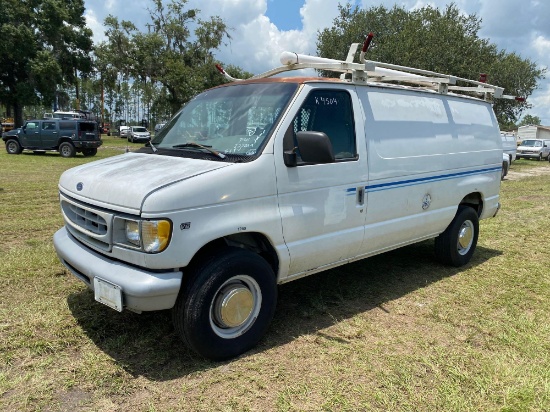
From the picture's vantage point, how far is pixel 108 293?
116 inches

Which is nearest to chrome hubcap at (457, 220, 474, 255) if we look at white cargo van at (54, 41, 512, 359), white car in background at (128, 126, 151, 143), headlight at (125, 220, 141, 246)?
white cargo van at (54, 41, 512, 359)

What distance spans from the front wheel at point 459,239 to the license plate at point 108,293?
4.06m

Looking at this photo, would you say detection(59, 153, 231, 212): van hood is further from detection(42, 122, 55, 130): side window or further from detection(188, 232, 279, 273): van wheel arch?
detection(42, 122, 55, 130): side window

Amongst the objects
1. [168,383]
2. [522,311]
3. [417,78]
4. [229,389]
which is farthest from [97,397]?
[417,78]

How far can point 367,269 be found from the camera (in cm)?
548

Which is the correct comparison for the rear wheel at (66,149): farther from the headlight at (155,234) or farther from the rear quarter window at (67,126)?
the headlight at (155,234)

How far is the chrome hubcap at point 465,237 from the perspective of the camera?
5621 millimetres

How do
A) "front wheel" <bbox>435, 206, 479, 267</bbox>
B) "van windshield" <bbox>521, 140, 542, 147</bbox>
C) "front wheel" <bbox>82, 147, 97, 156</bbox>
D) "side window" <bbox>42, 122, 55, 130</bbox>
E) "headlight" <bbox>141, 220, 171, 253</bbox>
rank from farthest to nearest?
"van windshield" <bbox>521, 140, 542, 147</bbox>
"front wheel" <bbox>82, 147, 97, 156</bbox>
"side window" <bbox>42, 122, 55, 130</bbox>
"front wheel" <bbox>435, 206, 479, 267</bbox>
"headlight" <bbox>141, 220, 171, 253</bbox>

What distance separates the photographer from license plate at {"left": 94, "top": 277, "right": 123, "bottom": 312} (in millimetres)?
2883

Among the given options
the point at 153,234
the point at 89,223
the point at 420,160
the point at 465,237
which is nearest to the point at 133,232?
the point at 153,234

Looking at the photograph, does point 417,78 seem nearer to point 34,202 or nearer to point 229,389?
point 229,389

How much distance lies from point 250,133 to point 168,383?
76.2 inches

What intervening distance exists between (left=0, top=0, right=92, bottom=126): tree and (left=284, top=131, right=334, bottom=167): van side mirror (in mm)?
39651

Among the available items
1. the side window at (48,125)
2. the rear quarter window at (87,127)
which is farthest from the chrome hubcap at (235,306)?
the side window at (48,125)
